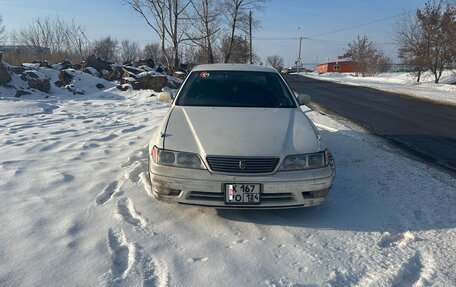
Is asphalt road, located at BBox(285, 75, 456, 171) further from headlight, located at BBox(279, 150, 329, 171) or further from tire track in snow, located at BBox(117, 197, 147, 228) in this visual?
tire track in snow, located at BBox(117, 197, 147, 228)

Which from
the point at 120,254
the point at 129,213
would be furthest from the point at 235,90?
the point at 120,254

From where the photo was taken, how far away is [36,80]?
15.2m

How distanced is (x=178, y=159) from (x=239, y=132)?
657 mm

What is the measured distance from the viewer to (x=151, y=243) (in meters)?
3.25

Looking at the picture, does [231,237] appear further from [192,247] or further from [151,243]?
[151,243]

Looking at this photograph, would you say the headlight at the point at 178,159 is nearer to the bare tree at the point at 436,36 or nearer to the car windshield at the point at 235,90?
the car windshield at the point at 235,90

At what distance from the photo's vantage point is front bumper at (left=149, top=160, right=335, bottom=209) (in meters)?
3.46

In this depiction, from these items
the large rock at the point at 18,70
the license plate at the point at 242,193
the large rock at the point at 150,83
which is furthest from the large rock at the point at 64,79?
the license plate at the point at 242,193

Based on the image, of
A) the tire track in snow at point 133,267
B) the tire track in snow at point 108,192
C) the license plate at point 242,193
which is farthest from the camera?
the tire track in snow at point 108,192

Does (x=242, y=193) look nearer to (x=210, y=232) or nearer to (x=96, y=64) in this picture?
(x=210, y=232)

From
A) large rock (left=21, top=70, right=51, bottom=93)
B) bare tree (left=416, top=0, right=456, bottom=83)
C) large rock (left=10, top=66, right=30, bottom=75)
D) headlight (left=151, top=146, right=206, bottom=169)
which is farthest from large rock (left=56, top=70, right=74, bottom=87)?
bare tree (left=416, top=0, right=456, bottom=83)

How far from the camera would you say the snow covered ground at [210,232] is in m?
2.82

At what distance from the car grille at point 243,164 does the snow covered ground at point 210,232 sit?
21.3 inches

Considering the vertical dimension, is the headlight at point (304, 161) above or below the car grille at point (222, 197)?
above
